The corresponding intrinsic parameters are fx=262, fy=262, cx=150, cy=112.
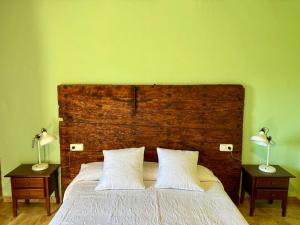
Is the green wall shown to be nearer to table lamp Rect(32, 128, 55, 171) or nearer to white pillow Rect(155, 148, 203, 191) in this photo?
table lamp Rect(32, 128, 55, 171)

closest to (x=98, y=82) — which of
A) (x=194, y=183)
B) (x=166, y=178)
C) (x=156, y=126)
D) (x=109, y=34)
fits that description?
(x=109, y=34)

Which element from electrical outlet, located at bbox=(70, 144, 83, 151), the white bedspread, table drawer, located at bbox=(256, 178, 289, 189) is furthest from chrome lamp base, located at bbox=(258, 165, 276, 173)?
electrical outlet, located at bbox=(70, 144, 83, 151)

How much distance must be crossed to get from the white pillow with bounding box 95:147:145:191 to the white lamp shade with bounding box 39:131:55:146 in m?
0.62

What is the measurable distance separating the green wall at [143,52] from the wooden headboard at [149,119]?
0.16 m

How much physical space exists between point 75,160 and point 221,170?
5.86ft

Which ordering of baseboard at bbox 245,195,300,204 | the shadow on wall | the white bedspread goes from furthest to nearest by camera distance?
baseboard at bbox 245,195,300,204, the shadow on wall, the white bedspread

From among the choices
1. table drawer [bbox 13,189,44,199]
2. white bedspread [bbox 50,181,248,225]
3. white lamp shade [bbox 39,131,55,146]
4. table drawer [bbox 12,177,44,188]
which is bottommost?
table drawer [bbox 13,189,44,199]

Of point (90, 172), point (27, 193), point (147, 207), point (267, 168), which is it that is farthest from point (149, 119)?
point (27, 193)

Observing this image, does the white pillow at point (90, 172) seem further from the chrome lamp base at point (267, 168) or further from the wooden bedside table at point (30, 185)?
the chrome lamp base at point (267, 168)

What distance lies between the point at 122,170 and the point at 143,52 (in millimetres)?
1395

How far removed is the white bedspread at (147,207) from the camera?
2.08m

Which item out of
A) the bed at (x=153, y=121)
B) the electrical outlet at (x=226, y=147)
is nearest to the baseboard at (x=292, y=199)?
the bed at (x=153, y=121)

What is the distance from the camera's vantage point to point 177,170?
2.70 metres

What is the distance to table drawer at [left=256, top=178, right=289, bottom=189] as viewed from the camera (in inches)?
116
